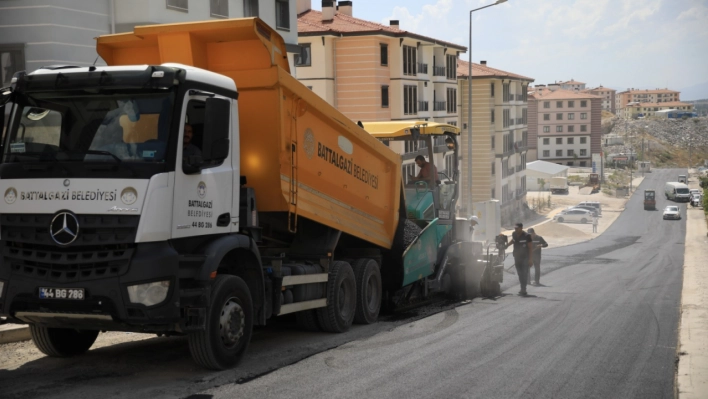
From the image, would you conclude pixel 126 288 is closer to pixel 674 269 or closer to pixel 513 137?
pixel 674 269

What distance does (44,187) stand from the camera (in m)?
7.64

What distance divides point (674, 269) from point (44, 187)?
91.7ft

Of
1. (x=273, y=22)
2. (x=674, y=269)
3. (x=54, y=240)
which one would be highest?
(x=273, y=22)

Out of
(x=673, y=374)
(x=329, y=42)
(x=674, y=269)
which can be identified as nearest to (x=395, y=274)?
(x=673, y=374)

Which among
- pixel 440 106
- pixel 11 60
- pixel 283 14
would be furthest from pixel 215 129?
pixel 440 106

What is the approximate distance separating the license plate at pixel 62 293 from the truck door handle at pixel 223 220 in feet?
5.09

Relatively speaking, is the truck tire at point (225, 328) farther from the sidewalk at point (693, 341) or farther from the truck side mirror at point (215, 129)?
the sidewalk at point (693, 341)

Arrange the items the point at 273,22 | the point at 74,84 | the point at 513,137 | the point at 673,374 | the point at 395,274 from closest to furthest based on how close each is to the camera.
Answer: the point at 74,84, the point at 673,374, the point at 395,274, the point at 273,22, the point at 513,137

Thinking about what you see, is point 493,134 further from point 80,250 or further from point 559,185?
point 80,250

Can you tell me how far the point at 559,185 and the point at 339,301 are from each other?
308 ft

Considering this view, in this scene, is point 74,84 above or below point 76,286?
above

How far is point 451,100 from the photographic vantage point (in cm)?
6012

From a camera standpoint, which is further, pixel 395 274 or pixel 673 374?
pixel 395 274

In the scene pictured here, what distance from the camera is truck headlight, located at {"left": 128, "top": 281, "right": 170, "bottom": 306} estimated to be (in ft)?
24.4
